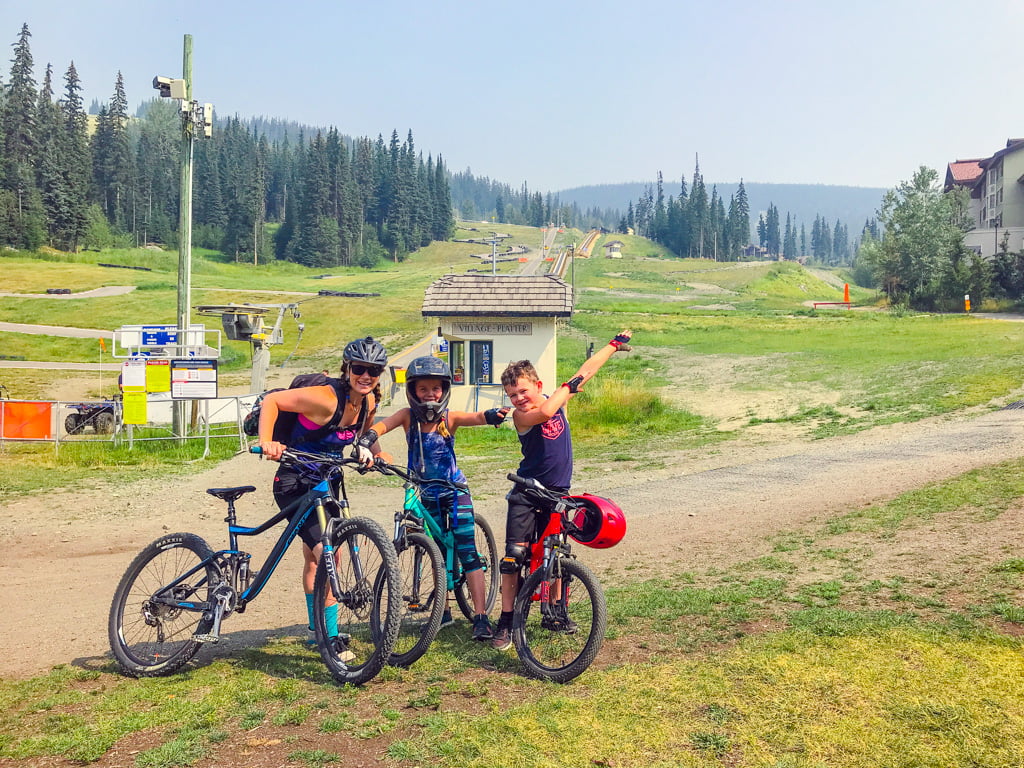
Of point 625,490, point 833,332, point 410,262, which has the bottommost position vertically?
point 625,490

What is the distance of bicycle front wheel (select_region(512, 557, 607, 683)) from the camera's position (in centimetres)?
531

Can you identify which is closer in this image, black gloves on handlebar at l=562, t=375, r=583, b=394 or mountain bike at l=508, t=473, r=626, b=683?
mountain bike at l=508, t=473, r=626, b=683

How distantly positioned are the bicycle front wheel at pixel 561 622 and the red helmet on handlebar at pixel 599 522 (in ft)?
0.60

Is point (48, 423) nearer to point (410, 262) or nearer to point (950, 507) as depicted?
point (950, 507)

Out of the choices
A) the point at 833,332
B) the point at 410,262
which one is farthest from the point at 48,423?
the point at 410,262

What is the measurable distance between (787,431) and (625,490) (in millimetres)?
7272

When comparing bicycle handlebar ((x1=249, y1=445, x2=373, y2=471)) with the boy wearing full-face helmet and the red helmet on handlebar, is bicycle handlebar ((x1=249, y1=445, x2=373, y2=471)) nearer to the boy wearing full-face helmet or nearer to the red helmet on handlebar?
the boy wearing full-face helmet

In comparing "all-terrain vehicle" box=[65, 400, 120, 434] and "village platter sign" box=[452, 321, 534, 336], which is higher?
"village platter sign" box=[452, 321, 534, 336]

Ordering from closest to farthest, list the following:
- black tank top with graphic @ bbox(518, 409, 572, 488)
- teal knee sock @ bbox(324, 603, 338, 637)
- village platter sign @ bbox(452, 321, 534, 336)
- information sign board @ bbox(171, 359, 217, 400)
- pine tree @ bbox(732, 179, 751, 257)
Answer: teal knee sock @ bbox(324, 603, 338, 637), black tank top with graphic @ bbox(518, 409, 572, 488), information sign board @ bbox(171, 359, 217, 400), village platter sign @ bbox(452, 321, 534, 336), pine tree @ bbox(732, 179, 751, 257)

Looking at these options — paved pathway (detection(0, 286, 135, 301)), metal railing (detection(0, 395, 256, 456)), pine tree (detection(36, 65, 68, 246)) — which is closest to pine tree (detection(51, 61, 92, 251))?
pine tree (detection(36, 65, 68, 246))

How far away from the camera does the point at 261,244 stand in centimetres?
13325

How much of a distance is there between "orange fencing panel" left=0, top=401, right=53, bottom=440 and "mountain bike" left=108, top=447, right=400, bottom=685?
1456cm

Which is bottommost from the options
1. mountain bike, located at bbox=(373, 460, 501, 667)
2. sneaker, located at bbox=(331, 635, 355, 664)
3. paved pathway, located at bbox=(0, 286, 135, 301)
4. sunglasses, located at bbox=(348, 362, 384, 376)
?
sneaker, located at bbox=(331, 635, 355, 664)

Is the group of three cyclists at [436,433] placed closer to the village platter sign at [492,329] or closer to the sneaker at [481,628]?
the sneaker at [481,628]
